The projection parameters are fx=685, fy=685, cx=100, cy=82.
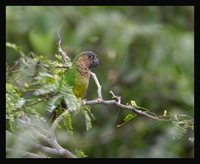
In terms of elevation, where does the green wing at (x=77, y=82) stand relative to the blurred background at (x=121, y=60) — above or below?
below

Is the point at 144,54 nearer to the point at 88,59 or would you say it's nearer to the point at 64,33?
the point at 64,33

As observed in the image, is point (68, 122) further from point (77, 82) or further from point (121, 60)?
point (121, 60)

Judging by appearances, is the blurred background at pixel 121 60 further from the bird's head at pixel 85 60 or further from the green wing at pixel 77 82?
the green wing at pixel 77 82

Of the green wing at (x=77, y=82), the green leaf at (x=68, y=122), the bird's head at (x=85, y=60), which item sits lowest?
the green leaf at (x=68, y=122)

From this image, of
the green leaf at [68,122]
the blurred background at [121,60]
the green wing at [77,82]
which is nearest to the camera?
the green leaf at [68,122]

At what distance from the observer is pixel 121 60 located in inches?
202

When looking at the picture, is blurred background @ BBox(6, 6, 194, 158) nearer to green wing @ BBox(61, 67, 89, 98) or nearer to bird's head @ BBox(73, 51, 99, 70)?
bird's head @ BBox(73, 51, 99, 70)

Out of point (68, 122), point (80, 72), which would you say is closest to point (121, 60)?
point (80, 72)

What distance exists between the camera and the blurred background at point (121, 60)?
16.4 ft

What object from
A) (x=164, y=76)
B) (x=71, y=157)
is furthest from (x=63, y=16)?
(x=71, y=157)

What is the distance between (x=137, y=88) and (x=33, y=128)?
3.35 m

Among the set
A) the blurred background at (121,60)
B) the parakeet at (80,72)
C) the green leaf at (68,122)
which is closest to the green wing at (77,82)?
the parakeet at (80,72)

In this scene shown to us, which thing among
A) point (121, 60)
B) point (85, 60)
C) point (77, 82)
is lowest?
point (77, 82)

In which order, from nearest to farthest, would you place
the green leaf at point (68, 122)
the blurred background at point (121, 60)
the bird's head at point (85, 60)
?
1. the green leaf at point (68, 122)
2. the bird's head at point (85, 60)
3. the blurred background at point (121, 60)
